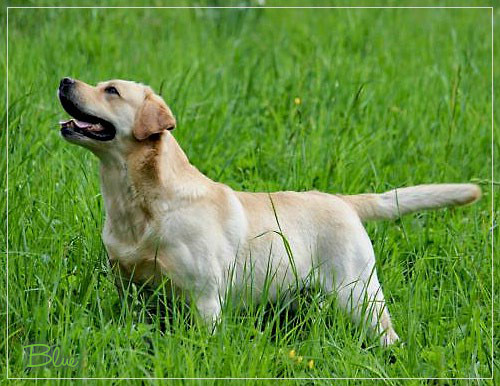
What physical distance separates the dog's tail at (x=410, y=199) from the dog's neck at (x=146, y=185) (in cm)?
94

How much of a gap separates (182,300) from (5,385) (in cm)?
80

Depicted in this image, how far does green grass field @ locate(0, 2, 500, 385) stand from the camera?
4062 millimetres

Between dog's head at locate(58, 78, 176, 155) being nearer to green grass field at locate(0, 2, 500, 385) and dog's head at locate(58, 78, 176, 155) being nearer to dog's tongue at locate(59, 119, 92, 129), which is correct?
dog's tongue at locate(59, 119, 92, 129)

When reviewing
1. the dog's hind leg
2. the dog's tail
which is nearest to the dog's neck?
the dog's hind leg

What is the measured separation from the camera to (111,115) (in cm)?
432

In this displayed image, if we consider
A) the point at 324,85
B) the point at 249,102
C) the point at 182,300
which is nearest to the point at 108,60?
the point at 249,102

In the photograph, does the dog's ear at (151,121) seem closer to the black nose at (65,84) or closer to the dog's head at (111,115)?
the dog's head at (111,115)

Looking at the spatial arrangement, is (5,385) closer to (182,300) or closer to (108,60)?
(182,300)

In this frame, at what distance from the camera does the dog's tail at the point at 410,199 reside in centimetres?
491

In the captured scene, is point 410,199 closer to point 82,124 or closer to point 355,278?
point 355,278

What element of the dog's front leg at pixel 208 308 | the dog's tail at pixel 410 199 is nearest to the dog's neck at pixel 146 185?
the dog's front leg at pixel 208 308

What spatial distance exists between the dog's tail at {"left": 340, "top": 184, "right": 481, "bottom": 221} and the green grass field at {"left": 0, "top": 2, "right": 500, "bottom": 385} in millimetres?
272

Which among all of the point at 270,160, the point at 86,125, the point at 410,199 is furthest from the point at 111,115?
the point at 270,160

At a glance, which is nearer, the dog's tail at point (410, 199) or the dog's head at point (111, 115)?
the dog's head at point (111, 115)
